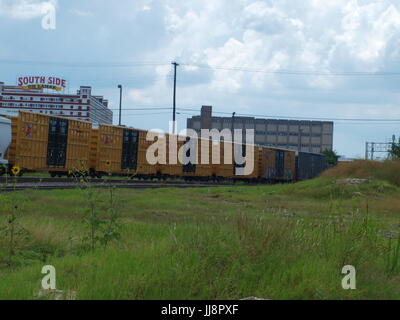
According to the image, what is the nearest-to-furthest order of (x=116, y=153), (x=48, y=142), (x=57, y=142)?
(x=48, y=142), (x=57, y=142), (x=116, y=153)

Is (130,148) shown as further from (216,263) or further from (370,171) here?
(216,263)

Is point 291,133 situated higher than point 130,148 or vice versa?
point 291,133

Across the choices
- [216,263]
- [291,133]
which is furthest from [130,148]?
[291,133]

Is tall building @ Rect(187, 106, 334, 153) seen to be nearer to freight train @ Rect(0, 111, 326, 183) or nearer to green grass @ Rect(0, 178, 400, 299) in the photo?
freight train @ Rect(0, 111, 326, 183)

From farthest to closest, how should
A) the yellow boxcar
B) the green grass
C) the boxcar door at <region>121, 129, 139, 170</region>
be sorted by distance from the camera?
the boxcar door at <region>121, 129, 139, 170</region> → the yellow boxcar → the green grass

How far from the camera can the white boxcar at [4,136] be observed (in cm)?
2189

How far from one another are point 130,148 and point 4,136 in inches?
423

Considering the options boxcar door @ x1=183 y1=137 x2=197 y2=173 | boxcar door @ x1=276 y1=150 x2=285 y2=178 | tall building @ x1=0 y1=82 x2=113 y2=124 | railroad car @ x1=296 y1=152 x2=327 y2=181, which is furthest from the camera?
tall building @ x1=0 y1=82 x2=113 y2=124

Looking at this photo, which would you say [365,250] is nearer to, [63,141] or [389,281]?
[389,281]

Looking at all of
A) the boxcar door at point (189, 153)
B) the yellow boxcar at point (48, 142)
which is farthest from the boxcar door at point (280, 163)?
the yellow boxcar at point (48, 142)

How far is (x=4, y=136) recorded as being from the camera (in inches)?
868

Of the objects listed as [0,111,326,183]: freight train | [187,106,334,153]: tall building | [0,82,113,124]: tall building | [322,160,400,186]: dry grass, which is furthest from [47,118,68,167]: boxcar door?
[0,82,113,124]: tall building

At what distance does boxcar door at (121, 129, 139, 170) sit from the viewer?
3134cm

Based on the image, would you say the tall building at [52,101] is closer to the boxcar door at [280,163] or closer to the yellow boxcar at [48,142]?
the boxcar door at [280,163]
